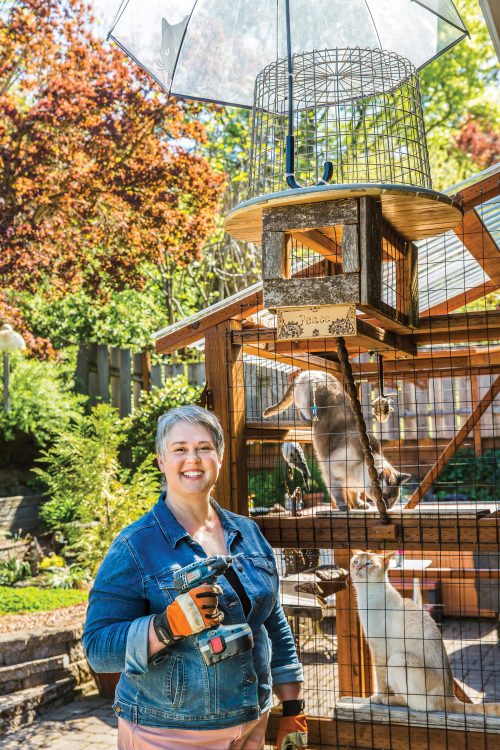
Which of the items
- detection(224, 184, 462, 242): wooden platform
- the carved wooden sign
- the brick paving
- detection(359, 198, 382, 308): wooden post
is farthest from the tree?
detection(359, 198, 382, 308): wooden post

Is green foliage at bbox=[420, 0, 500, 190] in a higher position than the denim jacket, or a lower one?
higher

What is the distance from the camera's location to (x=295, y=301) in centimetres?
343

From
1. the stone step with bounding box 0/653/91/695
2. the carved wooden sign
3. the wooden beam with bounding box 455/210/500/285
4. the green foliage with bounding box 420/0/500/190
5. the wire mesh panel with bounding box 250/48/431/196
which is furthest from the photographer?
the green foliage with bounding box 420/0/500/190

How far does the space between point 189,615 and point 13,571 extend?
8657 mm

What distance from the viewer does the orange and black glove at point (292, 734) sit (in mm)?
3094

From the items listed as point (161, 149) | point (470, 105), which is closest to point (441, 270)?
point (161, 149)

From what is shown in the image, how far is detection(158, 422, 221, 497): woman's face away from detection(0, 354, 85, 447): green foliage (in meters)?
10.2

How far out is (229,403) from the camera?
15.9ft

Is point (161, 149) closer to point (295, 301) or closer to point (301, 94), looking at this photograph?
point (301, 94)

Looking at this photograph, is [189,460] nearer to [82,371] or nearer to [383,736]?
[383,736]

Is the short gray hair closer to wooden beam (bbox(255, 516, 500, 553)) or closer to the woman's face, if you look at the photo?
the woman's face

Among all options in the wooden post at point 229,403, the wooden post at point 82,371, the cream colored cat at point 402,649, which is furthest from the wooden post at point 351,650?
the wooden post at point 82,371

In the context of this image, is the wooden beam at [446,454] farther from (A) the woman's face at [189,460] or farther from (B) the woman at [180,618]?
(A) the woman's face at [189,460]

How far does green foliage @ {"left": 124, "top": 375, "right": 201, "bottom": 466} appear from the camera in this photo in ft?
44.1
